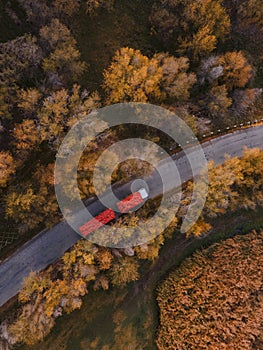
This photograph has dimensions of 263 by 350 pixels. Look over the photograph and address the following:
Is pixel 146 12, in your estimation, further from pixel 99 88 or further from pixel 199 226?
pixel 199 226

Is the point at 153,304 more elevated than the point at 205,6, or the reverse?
the point at 205,6

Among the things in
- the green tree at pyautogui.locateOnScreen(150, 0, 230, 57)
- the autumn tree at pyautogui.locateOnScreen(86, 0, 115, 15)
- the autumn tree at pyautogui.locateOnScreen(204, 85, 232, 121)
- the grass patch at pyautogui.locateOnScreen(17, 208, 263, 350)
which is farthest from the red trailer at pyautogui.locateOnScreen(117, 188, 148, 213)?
the autumn tree at pyautogui.locateOnScreen(86, 0, 115, 15)

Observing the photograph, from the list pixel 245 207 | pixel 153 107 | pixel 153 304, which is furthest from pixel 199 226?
pixel 153 107

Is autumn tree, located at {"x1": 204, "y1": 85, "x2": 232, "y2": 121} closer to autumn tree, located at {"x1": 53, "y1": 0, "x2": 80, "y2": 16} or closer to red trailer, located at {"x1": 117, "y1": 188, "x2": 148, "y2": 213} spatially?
red trailer, located at {"x1": 117, "y1": 188, "x2": 148, "y2": 213}

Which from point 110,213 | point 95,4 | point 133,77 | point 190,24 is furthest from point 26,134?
point 190,24

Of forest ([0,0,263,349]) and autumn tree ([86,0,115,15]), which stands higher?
autumn tree ([86,0,115,15])

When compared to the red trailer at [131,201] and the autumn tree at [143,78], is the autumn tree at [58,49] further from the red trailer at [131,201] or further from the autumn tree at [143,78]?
the red trailer at [131,201]
